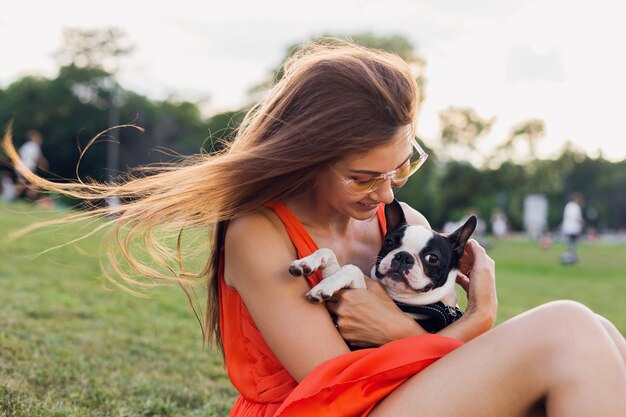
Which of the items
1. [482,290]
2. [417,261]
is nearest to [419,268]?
[417,261]

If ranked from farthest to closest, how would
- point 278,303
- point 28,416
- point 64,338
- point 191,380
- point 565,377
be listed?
point 64,338 → point 191,380 → point 28,416 → point 278,303 → point 565,377

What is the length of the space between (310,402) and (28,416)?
1649 millimetres

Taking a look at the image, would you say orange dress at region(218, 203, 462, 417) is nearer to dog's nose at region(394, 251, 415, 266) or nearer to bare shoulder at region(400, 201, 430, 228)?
dog's nose at region(394, 251, 415, 266)

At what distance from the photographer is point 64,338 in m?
5.11

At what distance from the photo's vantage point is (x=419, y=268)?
3174 millimetres

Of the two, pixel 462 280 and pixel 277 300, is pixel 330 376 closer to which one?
pixel 277 300

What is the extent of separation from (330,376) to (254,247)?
567 mm

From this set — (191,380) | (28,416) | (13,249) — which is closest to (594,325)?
(28,416)

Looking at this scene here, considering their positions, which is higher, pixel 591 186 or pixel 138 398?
pixel 138 398

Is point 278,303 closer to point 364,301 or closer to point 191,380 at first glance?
point 364,301

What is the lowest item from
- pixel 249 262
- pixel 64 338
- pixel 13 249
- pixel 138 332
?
pixel 13 249

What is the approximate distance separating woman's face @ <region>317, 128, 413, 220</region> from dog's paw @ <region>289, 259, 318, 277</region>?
1.08 feet

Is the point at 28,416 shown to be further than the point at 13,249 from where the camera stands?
No

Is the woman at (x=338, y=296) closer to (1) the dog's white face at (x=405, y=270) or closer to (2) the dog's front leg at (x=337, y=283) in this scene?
(2) the dog's front leg at (x=337, y=283)
